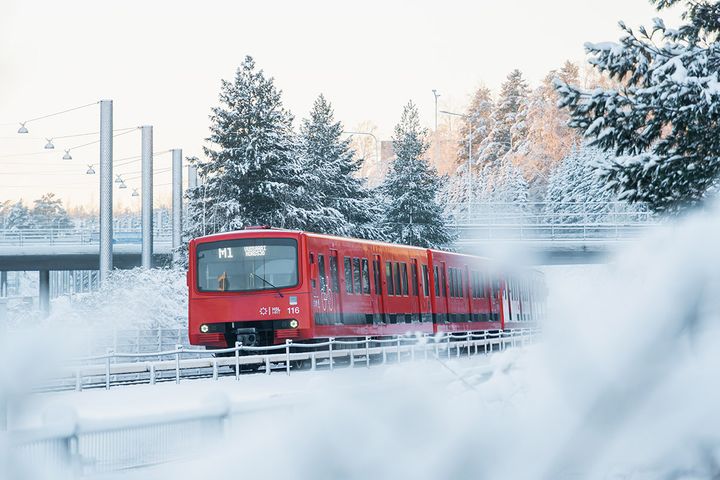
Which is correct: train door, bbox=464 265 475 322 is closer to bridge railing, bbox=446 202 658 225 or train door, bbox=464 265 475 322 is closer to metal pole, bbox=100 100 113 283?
metal pole, bbox=100 100 113 283

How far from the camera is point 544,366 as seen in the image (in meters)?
10.1

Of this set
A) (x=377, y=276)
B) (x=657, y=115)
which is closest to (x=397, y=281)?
(x=377, y=276)

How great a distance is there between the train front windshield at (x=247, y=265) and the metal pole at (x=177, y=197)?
31.9 m

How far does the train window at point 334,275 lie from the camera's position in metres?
29.9

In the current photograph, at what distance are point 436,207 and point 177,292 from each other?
82.3 feet

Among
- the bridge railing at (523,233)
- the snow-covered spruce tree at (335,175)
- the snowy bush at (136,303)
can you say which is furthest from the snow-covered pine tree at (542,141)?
the snowy bush at (136,303)

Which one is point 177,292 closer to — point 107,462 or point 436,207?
point 436,207

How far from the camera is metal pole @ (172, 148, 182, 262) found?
6166 centimetres

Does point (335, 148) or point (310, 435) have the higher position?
point (335, 148)

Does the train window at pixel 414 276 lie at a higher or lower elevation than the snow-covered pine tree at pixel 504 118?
lower

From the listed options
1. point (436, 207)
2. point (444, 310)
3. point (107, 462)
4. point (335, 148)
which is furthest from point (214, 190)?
point (107, 462)

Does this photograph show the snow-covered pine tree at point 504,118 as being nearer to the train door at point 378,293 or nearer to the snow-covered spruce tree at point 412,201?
the snow-covered spruce tree at point 412,201

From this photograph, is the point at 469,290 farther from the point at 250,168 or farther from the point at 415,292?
the point at 250,168

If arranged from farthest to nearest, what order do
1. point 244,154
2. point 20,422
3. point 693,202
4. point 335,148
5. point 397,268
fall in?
point 335,148, point 244,154, point 397,268, point 693,202, point 20,422
